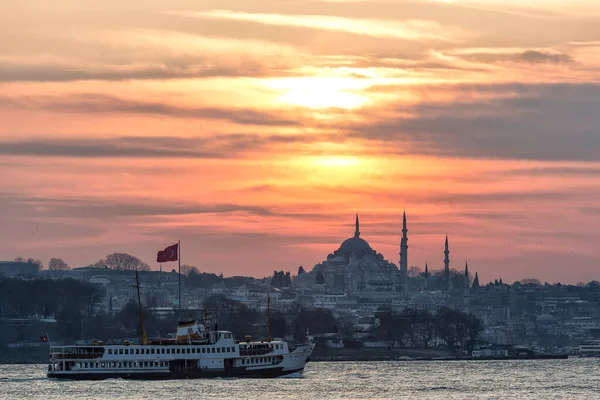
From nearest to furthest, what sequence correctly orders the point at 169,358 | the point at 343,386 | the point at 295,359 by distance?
the point at 343,386, the point at 169,358, the point at 295,359

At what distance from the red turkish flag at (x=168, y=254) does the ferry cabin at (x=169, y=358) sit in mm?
8048

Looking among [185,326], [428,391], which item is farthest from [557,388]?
[185,326]

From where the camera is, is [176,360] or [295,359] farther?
[295,359]

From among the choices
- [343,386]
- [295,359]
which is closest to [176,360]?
[295,359]

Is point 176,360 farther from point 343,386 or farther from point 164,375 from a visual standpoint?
point 343,386

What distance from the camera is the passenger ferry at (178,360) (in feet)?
398

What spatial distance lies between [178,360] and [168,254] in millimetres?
9361

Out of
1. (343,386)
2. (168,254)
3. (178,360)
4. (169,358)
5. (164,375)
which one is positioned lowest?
(343,386)

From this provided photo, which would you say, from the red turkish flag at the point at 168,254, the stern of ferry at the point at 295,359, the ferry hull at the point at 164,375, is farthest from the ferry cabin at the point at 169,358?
the red turkish flag at the point at 168,254

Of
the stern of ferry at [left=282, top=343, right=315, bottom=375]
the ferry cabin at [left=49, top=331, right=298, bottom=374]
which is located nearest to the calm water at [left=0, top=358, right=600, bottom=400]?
the stern of ferry at [left=282, top=343, right=315, bottom=375]

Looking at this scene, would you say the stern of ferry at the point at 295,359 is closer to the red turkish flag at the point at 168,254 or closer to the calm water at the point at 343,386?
the calm water at the point at 343,386

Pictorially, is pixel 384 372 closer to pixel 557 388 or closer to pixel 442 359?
pixel 557 388

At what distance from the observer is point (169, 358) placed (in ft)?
400

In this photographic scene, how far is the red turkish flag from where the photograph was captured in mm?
127125
